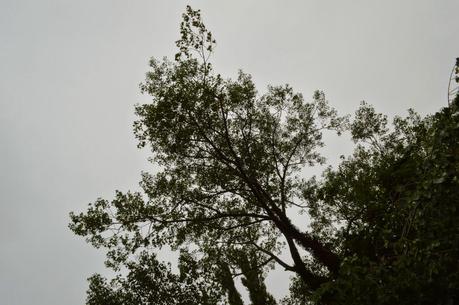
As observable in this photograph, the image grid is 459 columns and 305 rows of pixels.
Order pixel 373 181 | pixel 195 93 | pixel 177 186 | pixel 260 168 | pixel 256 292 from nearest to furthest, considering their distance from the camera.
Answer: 1. pixel 373 181
2. pixel 195 93
3. pixel 177 186
4. pixel 260 168
5. pixel 256 292

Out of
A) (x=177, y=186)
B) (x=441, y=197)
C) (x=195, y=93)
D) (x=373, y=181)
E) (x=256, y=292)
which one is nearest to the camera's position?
(x=441, y=197)

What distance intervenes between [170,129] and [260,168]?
5718 millimetres

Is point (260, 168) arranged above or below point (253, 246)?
above

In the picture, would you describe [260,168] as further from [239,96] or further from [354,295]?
[354,295]

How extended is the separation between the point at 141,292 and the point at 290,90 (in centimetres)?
1482

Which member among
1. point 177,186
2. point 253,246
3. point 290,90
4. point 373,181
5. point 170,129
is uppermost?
point 290,90

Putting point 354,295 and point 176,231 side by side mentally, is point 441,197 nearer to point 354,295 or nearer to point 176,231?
point 354,295

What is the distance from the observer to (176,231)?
1702cm

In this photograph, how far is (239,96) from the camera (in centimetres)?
1797

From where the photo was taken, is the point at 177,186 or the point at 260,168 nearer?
the point at 177,186

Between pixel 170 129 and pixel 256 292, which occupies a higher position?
pixel 170 129

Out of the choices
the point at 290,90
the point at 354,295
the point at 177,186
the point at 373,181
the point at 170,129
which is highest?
the point at 290,90

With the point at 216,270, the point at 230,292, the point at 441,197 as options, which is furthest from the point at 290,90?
the point at 441,197

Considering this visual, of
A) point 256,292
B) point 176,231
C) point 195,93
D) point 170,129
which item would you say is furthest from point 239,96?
point 256,292
